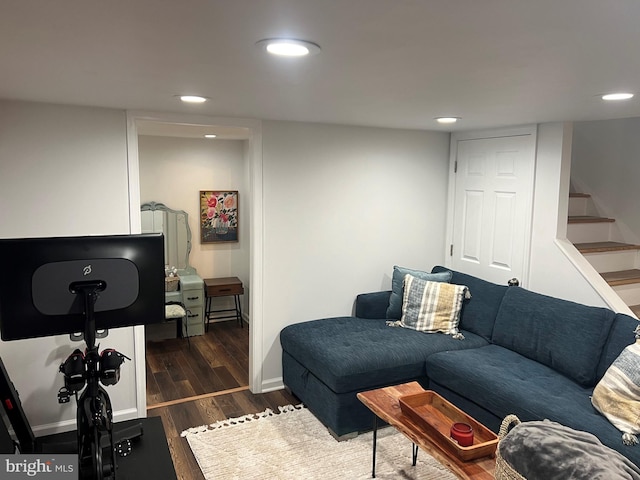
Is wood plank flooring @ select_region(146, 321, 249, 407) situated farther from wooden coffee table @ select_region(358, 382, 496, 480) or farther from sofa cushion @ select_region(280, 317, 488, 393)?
wooden coffee table @ select_region(358, 382, 496, 480)

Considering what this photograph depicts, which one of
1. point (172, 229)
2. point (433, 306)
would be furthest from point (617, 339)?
point (172, 229)

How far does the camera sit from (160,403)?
3.66 m

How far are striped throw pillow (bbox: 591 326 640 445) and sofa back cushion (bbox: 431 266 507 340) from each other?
112 centimetres

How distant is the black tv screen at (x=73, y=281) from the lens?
1.68m

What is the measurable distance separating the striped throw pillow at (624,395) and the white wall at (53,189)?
2.86 meters

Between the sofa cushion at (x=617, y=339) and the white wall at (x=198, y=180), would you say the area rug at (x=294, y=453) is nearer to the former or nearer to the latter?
the sofa cushion at (x=617, y=339)

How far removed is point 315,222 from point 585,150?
2.46 metres

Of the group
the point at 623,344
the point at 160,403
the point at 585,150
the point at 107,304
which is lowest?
the point at 160,403

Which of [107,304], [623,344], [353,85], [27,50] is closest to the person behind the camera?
[27,50]

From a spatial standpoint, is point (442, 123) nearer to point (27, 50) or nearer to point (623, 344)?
point (623, 344)

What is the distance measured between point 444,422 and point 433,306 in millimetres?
1285

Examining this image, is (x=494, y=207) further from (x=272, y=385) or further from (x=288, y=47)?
(x=288, y=47)

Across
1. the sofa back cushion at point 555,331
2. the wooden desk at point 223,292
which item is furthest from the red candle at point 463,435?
the wooden desk at point 223,292

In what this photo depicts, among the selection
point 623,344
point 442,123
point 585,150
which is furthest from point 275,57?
point 585,150
